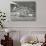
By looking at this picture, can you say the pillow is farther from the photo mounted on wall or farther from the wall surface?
the photo mounted on wall

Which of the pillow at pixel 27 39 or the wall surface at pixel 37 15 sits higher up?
the wall surface at pixel 37 15

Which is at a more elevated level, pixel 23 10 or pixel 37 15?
pixel 23 10

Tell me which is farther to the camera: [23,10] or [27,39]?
[23,10]

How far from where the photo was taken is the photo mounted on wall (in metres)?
3.44

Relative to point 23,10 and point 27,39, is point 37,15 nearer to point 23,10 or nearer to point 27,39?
point 23,10

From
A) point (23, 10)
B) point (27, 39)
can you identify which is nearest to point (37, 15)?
point (23, 10)

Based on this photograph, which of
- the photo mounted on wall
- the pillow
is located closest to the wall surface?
the photo mounted on wall

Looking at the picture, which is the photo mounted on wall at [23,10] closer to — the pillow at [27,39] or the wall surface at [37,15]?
the wall surface at [37,15]

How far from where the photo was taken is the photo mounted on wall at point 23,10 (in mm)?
3443

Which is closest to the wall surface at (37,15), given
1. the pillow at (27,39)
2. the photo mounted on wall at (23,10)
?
the photo mounted on wall at (23,10)

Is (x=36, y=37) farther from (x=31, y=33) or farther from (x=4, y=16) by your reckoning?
(x=4, y=16)

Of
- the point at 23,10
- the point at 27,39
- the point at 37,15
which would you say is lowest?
the point at 27,39

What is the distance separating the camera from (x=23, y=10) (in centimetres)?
346

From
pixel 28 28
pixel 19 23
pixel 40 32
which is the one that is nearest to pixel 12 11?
pixel 19 23
